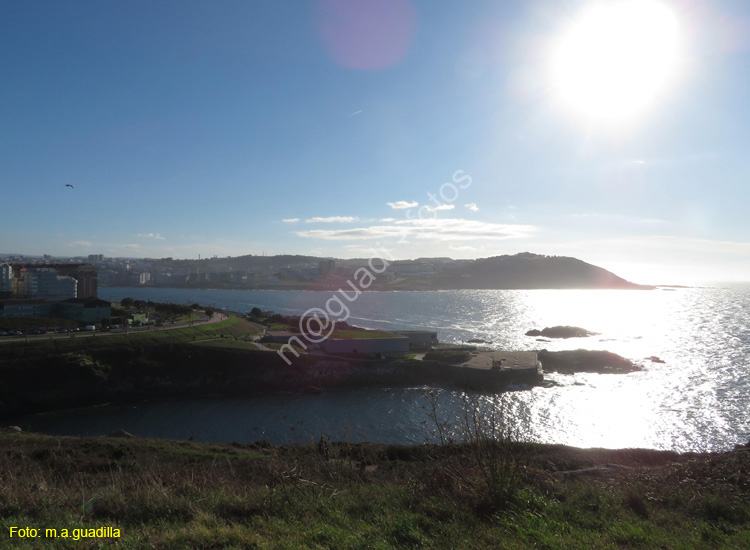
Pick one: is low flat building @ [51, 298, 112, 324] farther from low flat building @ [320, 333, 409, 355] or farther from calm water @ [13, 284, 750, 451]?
low flat building @ [320, 333, 409, 355]

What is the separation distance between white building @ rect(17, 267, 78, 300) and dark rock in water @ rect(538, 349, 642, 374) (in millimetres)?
40583

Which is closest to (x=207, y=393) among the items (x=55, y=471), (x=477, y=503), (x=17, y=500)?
(x=55, y=471)

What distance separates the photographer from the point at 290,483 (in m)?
4.08

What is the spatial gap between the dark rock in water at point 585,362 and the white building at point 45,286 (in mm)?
40583

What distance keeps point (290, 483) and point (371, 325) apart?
44190mm

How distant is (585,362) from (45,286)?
45.1 metres

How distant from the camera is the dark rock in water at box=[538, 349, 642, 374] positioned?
92.0ft

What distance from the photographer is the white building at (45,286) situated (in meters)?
39.7

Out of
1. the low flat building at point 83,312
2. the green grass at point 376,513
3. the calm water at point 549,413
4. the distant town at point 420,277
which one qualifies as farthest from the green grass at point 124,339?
the distant town at point 420,277

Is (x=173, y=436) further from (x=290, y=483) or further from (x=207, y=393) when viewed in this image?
(x=290, y=483)

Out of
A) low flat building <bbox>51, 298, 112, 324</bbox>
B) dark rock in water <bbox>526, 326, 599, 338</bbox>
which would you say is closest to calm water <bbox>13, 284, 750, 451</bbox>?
dark rock in water <bbox>526, 326, 599, 338</bbox>

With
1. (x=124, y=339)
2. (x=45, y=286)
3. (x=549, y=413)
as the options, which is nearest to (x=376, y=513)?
(x=549, y=413)

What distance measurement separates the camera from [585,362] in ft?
95.3

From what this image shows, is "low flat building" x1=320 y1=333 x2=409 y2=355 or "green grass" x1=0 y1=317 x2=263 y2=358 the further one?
"low flat building" x1=320 y1=333 x2=409 y2=355
